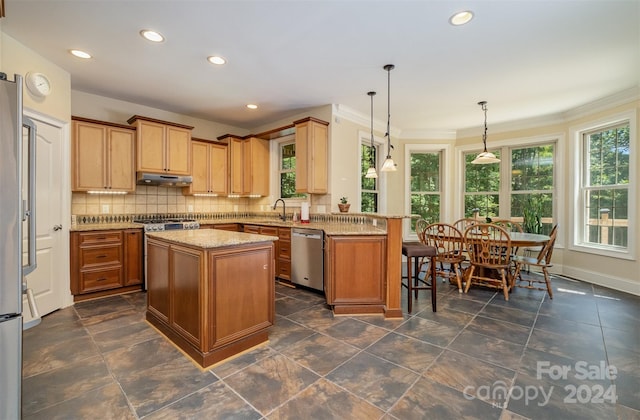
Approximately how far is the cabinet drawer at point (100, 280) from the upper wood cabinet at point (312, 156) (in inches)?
104

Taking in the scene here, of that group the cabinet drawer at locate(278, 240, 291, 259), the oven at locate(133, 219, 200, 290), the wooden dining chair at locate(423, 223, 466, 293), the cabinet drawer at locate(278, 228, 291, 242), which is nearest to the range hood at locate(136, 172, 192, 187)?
the oven at locate(133, 219, 200, 290)

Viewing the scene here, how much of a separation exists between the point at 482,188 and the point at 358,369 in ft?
15.8

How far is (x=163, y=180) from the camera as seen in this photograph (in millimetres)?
4145

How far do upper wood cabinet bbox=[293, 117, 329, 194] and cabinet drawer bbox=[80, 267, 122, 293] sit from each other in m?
2.63

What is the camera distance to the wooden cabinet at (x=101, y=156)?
355 cm

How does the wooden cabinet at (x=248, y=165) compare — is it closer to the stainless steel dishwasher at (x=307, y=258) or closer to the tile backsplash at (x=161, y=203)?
the tile backsplash at (x=161, y=203)

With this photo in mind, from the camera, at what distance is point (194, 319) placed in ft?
6.77

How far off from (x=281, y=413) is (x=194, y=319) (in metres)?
0.93

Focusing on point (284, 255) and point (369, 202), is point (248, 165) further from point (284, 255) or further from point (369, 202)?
point (369, 202)

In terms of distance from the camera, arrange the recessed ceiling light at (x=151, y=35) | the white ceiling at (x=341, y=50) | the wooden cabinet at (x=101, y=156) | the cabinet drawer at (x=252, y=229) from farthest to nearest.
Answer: the cabinet drawer at (x=252, y=229)
the wooden cabinet at (x=101, y=156)
the recessed ceiling light at (x=151, y=35)
the white ceiling at (x=341, y=50)

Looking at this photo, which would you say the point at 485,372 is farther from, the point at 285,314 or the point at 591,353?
the point at 285,314

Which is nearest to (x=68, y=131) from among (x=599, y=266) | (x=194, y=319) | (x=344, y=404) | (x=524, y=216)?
(x=194, y=319)

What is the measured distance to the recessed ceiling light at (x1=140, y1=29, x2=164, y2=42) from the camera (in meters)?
2.47

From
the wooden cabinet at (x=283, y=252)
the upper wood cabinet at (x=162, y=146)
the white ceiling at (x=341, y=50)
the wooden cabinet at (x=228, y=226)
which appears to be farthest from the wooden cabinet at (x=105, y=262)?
the white ceiling at (x=341, y=50)
